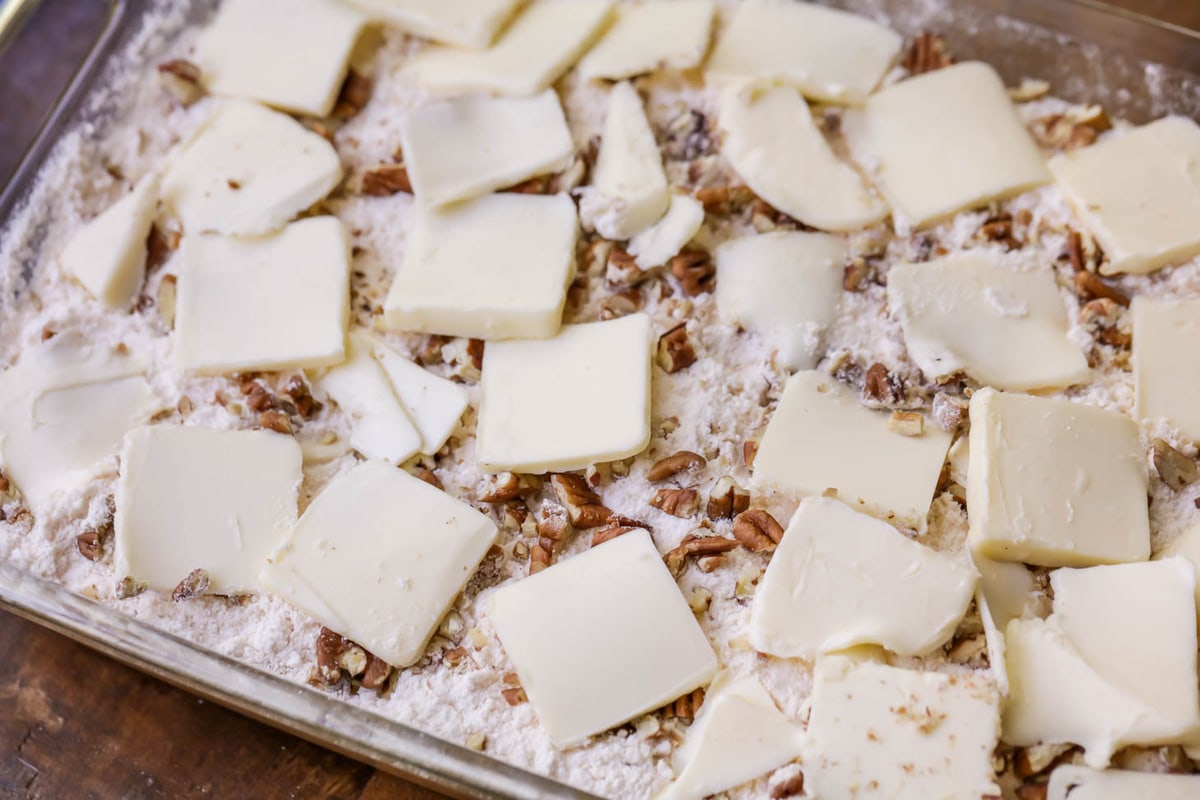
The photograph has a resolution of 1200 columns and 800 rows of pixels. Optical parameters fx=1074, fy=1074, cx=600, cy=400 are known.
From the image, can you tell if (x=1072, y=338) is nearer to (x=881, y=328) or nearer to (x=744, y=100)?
(x=881, y=328)

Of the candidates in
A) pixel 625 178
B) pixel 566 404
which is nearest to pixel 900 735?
pixel 566 404

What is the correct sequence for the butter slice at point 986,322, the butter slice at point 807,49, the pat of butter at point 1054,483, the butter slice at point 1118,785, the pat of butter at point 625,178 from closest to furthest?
the butter slice at point 1118,785 → the pat of butter at point 1054,483 → the butter slice at point 986,322 → the pat of butter at point 625,178 → the butter slice at point 807,49

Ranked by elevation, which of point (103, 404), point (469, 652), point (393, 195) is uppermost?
point (393, 195)

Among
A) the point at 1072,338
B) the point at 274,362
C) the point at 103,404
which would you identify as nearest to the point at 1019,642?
the point at 1072,338

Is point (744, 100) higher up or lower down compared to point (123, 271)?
higher up

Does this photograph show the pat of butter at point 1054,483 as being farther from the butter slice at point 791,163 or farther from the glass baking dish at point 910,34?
the glass baking dish at point 910,34

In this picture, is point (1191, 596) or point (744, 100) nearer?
point (1191, 596)

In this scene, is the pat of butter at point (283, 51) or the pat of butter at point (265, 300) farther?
the pat of butter at point (283, 51)

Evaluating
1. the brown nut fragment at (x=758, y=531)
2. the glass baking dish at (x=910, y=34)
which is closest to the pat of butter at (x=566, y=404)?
the brown nut fragment at (x=758, y=531)
